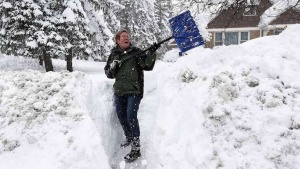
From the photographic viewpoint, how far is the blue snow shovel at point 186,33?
5.56 meters

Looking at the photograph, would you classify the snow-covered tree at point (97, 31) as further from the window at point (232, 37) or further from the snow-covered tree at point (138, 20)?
the window at point (232, 37)

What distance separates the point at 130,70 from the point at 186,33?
1430mm

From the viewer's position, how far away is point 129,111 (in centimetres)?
477

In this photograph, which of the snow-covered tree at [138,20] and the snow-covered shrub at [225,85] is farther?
the snow-covered tree at [138,20]

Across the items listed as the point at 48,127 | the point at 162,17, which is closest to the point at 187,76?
the point at 48,127

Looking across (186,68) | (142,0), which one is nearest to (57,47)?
(186,68)

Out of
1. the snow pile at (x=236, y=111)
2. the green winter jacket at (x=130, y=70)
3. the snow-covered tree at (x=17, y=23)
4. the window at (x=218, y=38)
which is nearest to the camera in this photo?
the snow pile at (x=236, y=111)

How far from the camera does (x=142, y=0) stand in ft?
96.2

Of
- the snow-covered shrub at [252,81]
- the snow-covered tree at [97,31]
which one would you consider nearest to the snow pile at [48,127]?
the snow-covered shrub at [252,81]

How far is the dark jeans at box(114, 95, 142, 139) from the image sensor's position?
477cm

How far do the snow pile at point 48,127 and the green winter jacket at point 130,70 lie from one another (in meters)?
0.57

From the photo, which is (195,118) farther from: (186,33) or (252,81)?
(186,33)

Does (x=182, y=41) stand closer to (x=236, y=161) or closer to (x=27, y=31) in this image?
(x=236, y=161)

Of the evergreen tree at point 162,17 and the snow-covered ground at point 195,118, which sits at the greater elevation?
the evergreen tree at point 162,17
